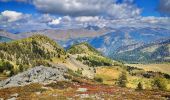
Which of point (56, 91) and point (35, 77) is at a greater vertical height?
point (35, 77)

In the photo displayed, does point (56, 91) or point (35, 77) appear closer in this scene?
point (56, 91)

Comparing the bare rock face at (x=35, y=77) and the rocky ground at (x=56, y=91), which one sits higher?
the bare rock face at (x=35, y=77)

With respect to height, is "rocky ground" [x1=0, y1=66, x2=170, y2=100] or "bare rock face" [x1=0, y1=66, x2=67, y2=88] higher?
"bare rock face" [x1=0, y1=66, x2=67, y2=88]

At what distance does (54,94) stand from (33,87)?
34.5 ft

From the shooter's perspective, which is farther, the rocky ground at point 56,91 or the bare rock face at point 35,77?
the bare rock face at point 35,77

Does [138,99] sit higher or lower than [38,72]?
lower

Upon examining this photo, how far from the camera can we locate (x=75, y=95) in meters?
58.9

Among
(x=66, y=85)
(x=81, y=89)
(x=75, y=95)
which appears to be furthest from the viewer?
(x=66, y=85)

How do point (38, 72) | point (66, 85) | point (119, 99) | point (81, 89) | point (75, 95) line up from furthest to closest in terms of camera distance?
point (38, 72)
point (66, 85)
point (81, 89)
point (75, 95)
point (119, 99)

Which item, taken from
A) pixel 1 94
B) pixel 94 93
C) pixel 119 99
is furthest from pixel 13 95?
pixel 119 99

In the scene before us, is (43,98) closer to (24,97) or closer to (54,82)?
(24,97)

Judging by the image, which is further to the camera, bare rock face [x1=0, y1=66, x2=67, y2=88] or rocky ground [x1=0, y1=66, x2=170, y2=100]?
bare rock face [x1=0, y1=66, x2=67, y2=88]

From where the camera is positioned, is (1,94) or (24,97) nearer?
(24,97)

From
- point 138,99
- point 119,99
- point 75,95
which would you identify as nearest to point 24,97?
point 75,95
